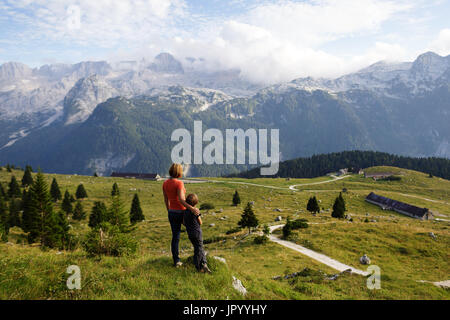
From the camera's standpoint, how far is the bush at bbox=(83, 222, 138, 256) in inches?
452

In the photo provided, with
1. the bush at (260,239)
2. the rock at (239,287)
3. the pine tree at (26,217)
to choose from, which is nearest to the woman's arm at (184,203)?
the rock at (239,287)

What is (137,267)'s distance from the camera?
10.1 m

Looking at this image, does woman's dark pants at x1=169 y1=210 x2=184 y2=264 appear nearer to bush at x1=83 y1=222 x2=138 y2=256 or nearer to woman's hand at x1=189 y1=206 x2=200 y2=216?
woman's hand at x1=189 y1=206 x2=200 y2=216

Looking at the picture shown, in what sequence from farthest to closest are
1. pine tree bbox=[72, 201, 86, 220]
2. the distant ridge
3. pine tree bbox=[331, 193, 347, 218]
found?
the distant ridge
pine tree bbox=[72, 201, 86, 220]
pine tree bbox=[331, 193, 347, 218]

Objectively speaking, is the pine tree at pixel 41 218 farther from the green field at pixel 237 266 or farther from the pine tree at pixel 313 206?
the pine tree at pixel 313 206

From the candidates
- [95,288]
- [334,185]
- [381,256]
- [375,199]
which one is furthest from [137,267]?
[334,185]

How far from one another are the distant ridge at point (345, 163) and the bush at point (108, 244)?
17401 centimetres

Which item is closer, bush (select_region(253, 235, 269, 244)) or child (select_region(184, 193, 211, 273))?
child (select_region(184, 193, 211, 273))

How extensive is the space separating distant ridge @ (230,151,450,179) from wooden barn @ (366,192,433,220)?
9089cm

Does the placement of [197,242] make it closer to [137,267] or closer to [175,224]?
[175,224]

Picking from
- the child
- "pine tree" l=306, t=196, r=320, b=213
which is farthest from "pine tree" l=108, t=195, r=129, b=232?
"pine tree" l=306, t=196, r=320, b=213

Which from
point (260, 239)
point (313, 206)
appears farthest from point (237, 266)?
point (313, 206)
